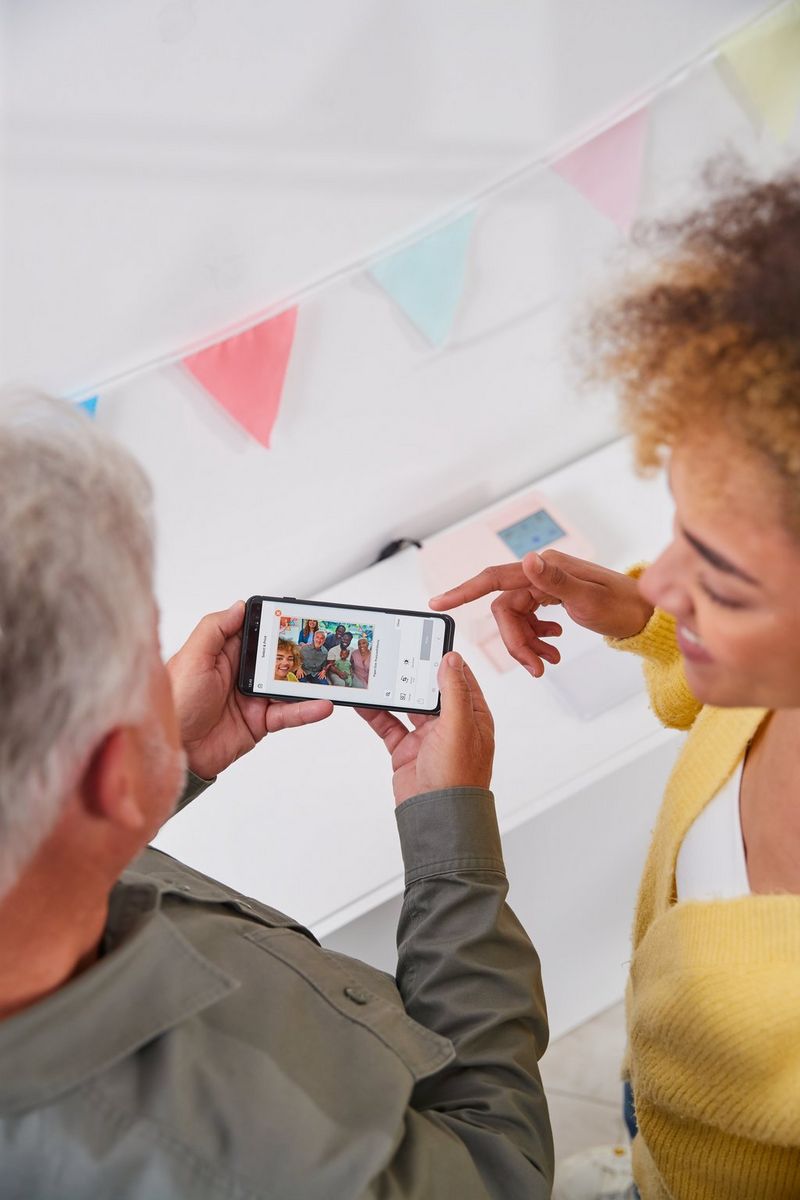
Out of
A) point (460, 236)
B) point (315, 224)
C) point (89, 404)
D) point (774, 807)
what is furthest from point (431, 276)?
point (774, 807)

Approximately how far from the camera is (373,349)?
1.27 meters

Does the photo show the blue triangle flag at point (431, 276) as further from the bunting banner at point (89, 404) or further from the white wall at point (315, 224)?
the bunting banner at point (89, 404)

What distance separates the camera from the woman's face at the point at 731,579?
18.9 inches

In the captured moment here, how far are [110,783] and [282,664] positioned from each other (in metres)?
0.50

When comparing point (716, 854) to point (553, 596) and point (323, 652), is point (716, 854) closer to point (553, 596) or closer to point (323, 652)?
point (553, 596)

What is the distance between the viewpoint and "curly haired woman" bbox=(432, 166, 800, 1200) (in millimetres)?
474

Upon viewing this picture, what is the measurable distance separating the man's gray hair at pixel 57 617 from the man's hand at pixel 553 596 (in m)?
0.42

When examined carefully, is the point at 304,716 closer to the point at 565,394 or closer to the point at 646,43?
the point at 565,394

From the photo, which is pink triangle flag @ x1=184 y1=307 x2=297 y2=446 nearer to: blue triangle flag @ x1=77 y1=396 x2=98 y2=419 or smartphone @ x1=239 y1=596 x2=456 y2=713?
blue triangle flag @ x1=77 y1=396 x2=98 y2=419

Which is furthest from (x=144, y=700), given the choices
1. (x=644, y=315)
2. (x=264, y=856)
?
(x=264, y=856)

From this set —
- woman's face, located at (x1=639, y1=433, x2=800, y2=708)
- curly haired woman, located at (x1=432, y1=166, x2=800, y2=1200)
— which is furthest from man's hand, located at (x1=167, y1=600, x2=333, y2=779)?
woman's face, located at (x1=639, y1=433, x2=800, y2=708)

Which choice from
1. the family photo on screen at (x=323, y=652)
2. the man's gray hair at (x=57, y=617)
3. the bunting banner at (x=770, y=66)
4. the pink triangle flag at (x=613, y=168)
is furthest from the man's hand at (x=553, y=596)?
the bunting banner at (x=770, y=66)

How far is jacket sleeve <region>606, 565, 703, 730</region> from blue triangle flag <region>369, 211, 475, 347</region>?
1.61 feet

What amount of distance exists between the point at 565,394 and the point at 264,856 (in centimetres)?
78
